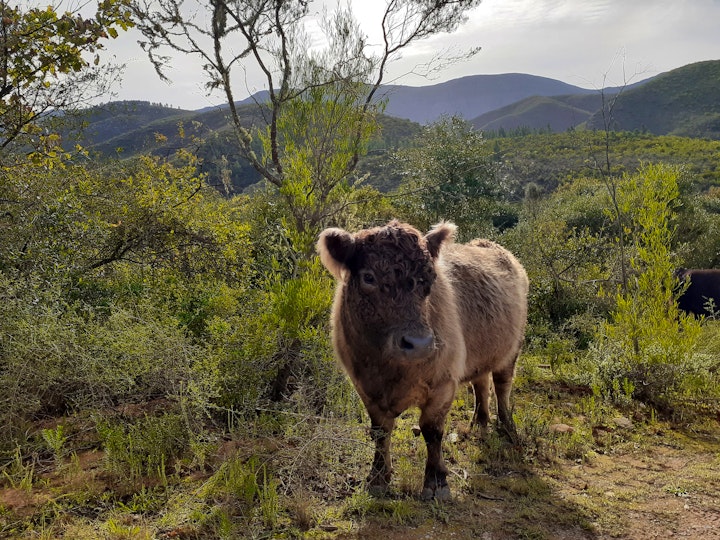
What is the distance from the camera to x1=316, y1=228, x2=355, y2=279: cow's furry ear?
380cm

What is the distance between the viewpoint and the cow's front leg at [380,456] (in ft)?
13.2

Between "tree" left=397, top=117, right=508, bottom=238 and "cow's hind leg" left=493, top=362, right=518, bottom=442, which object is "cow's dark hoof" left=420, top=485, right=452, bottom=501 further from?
"tree" left=397, top=117, right=508, bottom=238

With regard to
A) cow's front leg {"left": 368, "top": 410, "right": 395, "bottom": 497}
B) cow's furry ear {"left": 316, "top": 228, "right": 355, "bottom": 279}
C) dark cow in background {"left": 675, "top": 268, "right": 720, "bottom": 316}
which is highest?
cow's furry ear {"left": 316, "top": 228, "right": 355, "bottom": 279}

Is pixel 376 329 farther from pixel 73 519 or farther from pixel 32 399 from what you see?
pixel 32 399

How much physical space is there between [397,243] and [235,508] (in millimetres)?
2454

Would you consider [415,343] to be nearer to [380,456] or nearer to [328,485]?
[380,456]

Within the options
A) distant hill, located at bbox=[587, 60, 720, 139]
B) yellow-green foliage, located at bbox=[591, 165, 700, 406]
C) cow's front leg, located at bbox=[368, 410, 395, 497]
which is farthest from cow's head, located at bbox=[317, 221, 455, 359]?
distant hill, located at bbox=[587, 60, 720, 139]

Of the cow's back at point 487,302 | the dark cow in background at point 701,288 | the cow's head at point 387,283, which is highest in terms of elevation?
the cow's head at point 387,283

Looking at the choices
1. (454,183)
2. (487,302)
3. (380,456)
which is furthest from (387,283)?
(454,183)

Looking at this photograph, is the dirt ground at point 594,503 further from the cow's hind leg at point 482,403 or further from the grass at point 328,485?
the cow's hind leg at point 482,403

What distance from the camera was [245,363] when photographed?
17.0 feet

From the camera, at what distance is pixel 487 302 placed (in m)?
5.14

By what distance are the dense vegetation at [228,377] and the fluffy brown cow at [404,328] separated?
14.2 inches

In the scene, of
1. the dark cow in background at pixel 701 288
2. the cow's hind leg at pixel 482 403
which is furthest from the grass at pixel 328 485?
the dark cow in background at pixel 701 288
